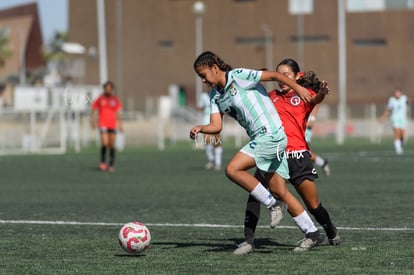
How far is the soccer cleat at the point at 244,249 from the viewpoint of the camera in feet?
33.7

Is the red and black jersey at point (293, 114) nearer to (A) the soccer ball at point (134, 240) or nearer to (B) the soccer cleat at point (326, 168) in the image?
(A) the soccer ball at point (134, 240)

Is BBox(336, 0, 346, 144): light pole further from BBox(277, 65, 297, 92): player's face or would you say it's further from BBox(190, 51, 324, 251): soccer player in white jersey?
BBox(190, 51, 324, 251): soccer player in white jersey

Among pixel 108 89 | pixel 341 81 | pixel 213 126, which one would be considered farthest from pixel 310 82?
pixel 341 81

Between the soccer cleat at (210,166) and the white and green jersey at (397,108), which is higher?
the white and green jersey at (397,108)

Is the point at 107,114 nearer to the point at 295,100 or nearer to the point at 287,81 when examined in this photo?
the point at 295,100

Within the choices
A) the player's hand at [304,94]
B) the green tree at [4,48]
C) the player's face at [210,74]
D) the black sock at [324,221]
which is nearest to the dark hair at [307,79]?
the player's hand at [304,94]

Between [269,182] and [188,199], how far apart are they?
7.23 m

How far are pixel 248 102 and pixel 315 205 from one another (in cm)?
145

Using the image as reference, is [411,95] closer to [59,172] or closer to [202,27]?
[202,27]

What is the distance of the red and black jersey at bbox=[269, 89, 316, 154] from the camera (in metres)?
10.9

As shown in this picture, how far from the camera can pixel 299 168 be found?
35.3 ft

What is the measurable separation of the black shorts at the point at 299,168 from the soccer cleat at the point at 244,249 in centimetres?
89

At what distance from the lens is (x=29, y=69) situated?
12350 cm

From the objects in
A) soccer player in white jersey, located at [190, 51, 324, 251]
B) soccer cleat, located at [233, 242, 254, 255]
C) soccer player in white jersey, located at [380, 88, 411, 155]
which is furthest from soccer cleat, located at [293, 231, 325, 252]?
soccer player in white jersey, located at [380, 88, 411, 155]
